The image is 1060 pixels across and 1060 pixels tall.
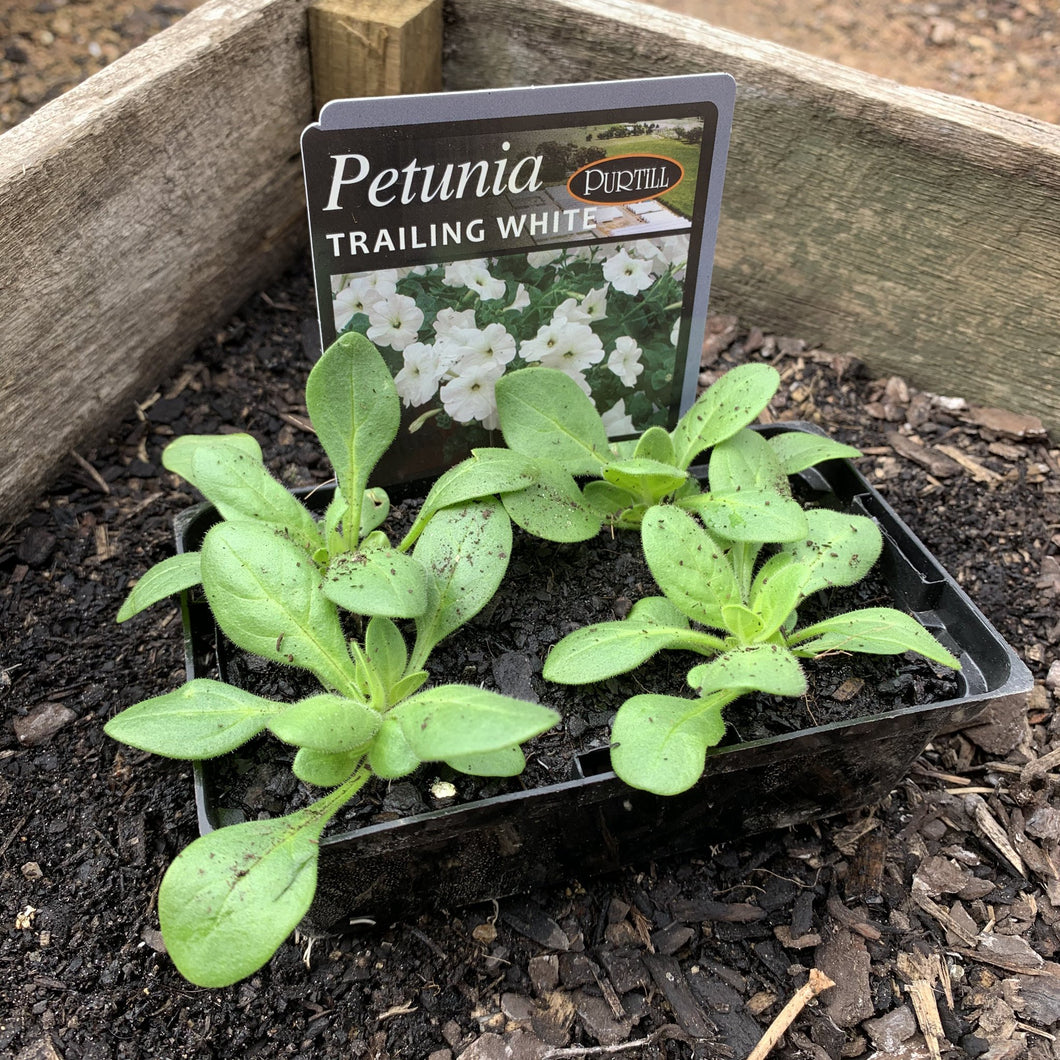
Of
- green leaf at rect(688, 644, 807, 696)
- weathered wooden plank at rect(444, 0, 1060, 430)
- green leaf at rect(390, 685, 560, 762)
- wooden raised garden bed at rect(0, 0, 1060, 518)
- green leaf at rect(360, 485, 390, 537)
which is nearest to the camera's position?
green leaf at rect(390, 685, 560, 762)

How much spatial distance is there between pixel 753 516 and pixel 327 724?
24.6 inches

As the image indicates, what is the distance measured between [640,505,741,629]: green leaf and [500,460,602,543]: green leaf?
0.42 feet

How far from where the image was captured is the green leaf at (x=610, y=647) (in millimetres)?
1188

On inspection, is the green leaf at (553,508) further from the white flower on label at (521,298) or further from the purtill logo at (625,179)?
the purtill logo at (625,179)

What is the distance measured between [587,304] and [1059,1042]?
3.76 feet

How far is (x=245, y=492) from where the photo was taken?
1.34 m

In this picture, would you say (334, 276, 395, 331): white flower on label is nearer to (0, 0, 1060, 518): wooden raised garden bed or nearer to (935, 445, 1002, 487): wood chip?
(0, 0, 1060, 518): wooden raised garden bed

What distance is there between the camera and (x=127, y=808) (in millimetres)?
1378

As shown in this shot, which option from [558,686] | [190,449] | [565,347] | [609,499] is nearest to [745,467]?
[609,499]

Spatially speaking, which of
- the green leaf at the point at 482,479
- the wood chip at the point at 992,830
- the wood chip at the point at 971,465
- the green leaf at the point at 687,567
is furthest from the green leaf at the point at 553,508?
the wood chip at the point at 971,465

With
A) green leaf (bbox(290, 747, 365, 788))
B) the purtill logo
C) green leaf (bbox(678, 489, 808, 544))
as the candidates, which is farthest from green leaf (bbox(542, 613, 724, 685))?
the purtill logo

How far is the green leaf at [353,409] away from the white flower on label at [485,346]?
5.2 inches

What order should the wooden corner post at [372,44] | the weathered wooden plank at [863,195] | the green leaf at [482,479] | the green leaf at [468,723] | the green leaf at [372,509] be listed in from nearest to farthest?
the green leaf at [468,723], the green leaf at [482,479], the green leaf at [372,509], the weathered wooden plank at [863,195], the wooden corner post at [372,44]

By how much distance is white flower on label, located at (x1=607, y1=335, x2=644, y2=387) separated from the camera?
58.6 inches
